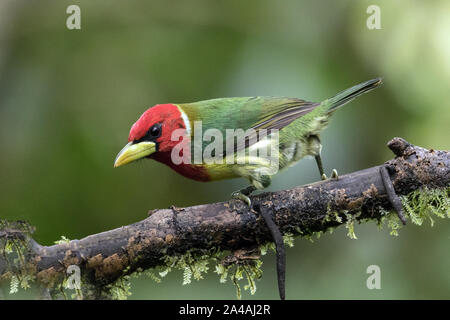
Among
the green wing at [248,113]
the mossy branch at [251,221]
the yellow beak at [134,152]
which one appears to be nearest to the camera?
the mossy branch at [251,221]

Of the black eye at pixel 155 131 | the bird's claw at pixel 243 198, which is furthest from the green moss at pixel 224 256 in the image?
the black eye at pixel 155 131

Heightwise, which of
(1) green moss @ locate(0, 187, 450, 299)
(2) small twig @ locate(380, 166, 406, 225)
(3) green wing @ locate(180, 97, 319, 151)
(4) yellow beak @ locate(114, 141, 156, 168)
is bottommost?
(1) green moss @ locate(0, 187, 450, 299)

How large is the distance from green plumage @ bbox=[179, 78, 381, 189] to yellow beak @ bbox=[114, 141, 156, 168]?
1.04 feet

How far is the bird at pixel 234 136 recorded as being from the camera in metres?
2.98

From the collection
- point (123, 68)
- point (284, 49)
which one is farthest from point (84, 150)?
point (284, 49)

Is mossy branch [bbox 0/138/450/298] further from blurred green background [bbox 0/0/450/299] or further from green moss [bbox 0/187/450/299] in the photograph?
blurred green background [bbox 0/0/450/299]

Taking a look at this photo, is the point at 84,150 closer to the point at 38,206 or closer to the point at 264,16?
the point at 38,206

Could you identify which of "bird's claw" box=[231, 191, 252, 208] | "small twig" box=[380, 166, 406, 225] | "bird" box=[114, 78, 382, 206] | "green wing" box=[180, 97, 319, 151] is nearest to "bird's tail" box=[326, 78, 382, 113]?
"bird" box=[114, 78, 382, 206]

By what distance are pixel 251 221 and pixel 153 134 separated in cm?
82

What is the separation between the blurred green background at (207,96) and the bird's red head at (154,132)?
3.47 feet

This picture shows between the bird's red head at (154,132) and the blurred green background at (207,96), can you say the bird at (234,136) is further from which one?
the blurred green background at (207,96)

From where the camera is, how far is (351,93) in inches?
128

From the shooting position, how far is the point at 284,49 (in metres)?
4.27

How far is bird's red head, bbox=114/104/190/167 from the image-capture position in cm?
296
